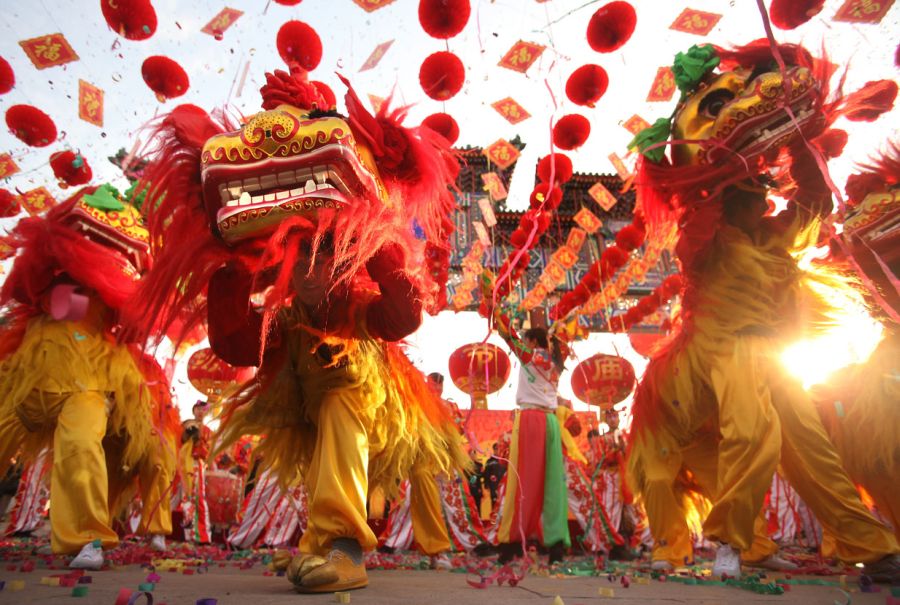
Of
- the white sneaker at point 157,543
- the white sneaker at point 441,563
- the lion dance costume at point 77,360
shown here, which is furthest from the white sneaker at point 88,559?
the white sneaker at point 157,543

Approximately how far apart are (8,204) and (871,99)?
203 inches

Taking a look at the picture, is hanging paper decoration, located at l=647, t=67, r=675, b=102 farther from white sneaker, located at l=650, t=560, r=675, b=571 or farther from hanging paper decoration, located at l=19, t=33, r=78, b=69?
hanging paper decoration, located at l=19, t=33, r=78, b=69

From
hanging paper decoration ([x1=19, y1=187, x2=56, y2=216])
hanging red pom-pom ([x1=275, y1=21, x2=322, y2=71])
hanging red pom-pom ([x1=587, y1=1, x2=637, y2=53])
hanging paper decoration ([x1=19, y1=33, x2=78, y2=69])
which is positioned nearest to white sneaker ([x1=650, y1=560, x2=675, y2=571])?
hanging red pom-pom ([x1=587, y1=1, x2=637, y2=53])

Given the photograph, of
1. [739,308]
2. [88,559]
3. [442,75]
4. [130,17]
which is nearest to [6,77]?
[130,17]

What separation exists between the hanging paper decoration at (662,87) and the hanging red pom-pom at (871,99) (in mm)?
1361

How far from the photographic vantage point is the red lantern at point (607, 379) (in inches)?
215

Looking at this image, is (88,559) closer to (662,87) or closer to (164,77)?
(164,77)

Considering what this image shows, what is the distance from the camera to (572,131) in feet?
14.2

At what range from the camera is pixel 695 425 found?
93.7 inches

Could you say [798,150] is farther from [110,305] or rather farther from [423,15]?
[110,305]

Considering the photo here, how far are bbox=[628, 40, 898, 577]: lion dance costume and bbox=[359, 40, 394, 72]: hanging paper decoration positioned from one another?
5.05ft

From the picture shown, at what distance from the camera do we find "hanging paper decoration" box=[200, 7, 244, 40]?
2.95 metres

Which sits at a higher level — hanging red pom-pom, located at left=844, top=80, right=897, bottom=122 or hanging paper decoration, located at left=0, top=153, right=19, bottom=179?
hanging paper decoration, located at left=0, top=153, right=19, bottom=179

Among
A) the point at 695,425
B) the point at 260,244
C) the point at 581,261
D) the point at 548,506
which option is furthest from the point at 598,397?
the point at 581,261
